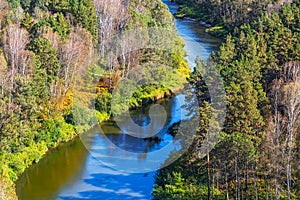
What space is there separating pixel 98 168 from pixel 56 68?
801cm

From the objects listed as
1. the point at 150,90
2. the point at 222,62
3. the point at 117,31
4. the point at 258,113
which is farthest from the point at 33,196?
the point at 117,31

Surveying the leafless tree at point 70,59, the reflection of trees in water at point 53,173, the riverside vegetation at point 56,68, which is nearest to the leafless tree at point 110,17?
the riverside vegetation at point 56,68

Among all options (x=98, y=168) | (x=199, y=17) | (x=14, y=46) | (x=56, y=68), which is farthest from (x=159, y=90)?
(x=199, y=17)

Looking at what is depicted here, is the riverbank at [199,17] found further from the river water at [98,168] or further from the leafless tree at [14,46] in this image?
the leafless tree at [14,46]

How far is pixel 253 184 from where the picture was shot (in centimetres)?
2238

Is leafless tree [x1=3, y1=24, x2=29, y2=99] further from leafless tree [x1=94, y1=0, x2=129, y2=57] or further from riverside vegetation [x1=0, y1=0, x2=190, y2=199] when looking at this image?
leafless tree [x1=94, y1=0, x2=129, y2=57]

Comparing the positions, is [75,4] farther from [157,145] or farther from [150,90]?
[157,145]

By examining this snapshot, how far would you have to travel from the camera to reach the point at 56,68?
106 feet

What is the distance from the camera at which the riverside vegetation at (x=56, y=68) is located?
27.2 metres

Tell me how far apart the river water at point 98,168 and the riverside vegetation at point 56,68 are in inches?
29.2

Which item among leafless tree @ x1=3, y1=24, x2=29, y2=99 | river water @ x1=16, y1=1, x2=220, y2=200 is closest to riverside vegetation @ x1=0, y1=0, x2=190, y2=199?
leafless tree @ x1=3, y1=24, x2=29, y2=99

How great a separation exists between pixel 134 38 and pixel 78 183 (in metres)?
15.5

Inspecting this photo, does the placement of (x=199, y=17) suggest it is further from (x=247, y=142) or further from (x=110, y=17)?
(x=247, y=142)

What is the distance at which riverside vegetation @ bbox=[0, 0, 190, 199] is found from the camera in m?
27.2
